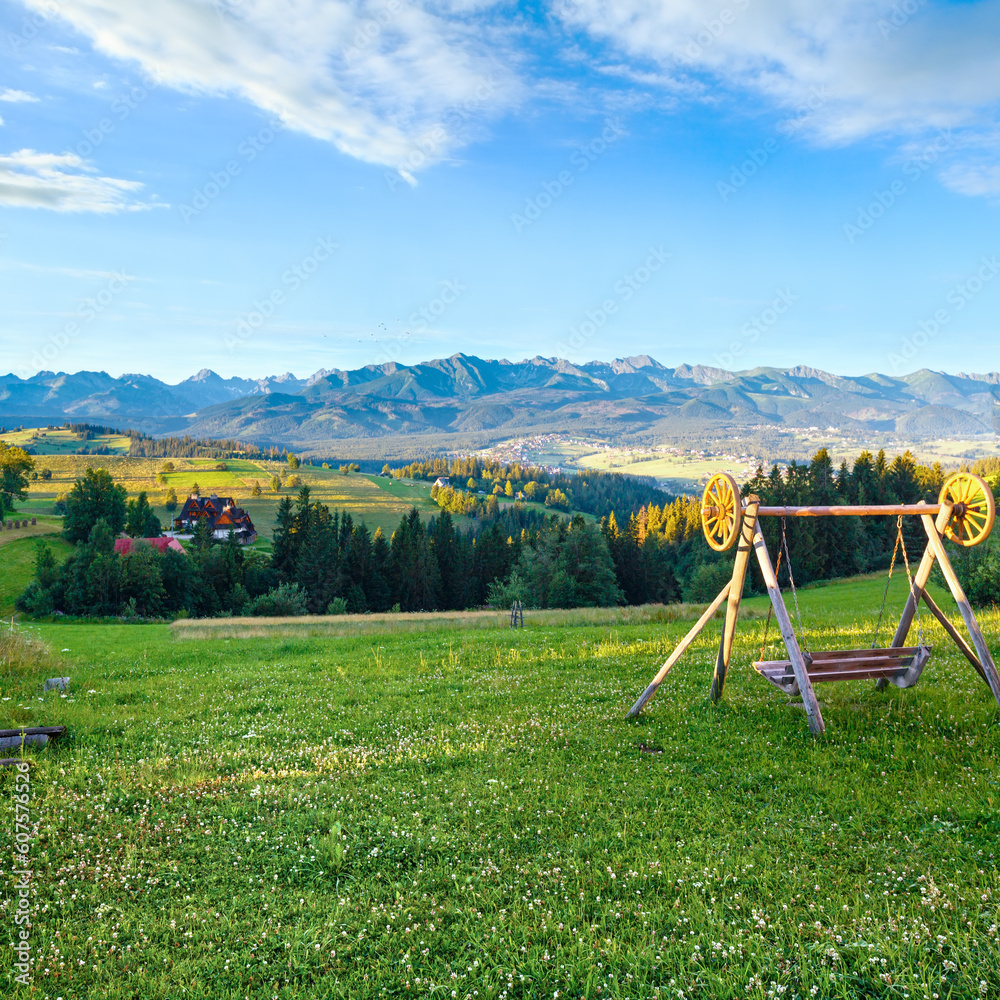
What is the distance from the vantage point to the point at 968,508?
1202 centimetres

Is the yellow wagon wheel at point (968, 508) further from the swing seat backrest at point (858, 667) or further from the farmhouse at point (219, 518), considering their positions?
the farmhouse at point (219, 518)

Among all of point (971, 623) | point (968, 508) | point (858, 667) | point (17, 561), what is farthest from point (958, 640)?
point (17, 561)

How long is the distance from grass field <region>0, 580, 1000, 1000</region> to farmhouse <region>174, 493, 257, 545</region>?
12936cm

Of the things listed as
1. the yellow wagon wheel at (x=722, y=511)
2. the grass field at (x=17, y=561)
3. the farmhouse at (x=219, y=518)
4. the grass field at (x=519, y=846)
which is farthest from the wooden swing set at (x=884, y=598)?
the farmhouse at (x=219, y=518)

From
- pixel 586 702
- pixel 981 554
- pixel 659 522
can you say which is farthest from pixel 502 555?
pixel 586 702

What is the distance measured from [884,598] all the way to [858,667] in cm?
159

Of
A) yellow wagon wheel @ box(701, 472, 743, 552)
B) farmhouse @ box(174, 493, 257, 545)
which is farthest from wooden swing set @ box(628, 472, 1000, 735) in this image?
farmhouse @ box(174, 493, 257, 545)

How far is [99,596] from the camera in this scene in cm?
6838

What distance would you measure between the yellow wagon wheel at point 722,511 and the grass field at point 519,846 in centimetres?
369

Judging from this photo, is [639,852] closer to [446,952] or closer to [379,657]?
[446,952]

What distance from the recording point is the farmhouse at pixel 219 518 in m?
134

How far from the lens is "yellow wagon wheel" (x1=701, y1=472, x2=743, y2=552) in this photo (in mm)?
12247

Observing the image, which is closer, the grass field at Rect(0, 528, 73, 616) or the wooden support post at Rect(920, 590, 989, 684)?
the wooden support post at Rect(920, 590, 989, 684)

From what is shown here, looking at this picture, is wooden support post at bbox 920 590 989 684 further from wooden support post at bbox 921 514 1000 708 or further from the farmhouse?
the farmhouse
